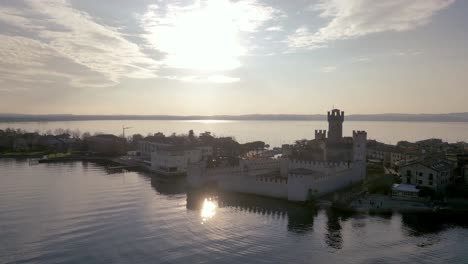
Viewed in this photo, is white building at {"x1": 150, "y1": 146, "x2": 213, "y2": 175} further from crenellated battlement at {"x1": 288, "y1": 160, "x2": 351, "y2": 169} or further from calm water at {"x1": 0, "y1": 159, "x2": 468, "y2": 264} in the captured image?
crenellated battlement at {"x1": 288, "y1": 160, "x2": 351, "y2": 169}

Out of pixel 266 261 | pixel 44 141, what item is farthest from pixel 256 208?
pixel 44 141

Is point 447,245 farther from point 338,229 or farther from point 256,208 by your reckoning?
point 256,208

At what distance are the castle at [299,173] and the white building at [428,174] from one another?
14.5 ft

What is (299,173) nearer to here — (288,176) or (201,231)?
(288,176)

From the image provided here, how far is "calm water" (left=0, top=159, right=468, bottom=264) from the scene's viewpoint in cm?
1565

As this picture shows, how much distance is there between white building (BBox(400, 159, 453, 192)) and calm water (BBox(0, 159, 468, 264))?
229 inches

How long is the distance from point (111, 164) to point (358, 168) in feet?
96.0

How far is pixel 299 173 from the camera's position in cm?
2581

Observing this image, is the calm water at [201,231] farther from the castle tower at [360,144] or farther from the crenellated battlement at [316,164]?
the castle tower at [360,144]

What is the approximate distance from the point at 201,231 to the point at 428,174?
17456mm

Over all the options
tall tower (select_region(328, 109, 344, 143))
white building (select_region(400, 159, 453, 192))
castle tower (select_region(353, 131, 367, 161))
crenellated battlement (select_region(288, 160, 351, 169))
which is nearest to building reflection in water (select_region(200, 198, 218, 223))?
crenellated battlement (select_region(288, 160, 351, 169))

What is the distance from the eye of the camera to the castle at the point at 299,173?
2534 cm

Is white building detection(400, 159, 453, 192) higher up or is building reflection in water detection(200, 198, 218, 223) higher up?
white building detection(400, 159, 453, 192)

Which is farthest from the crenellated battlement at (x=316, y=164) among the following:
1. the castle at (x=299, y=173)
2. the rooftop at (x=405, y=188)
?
the rooftop at (x=405, y=188)
